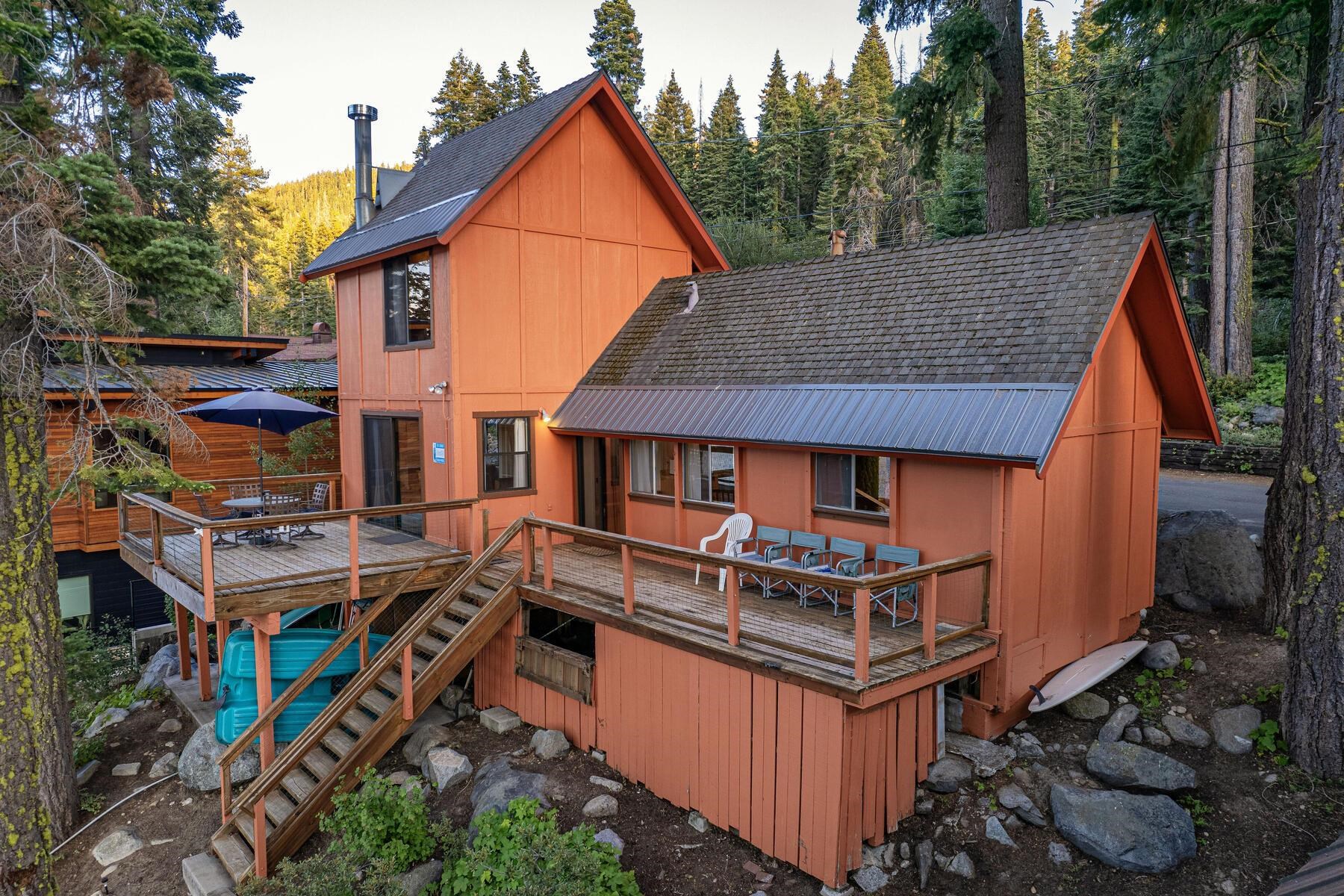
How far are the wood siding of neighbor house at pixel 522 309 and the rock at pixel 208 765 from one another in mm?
3700

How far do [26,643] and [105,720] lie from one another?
3.57m

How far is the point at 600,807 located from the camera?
7773mm

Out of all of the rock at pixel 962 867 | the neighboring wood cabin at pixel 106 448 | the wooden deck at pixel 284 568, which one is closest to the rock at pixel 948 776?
the rock at pixel 962 867

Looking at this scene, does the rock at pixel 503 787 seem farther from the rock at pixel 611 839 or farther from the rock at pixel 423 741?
the rock at pixel 423 741

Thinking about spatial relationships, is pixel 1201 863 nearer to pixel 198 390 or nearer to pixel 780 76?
pixel 198 390

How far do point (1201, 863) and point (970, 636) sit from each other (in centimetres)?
240

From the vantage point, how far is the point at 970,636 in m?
7.63

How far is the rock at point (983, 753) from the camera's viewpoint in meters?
7.23

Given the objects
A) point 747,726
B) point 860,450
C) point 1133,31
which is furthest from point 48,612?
point 1133,31

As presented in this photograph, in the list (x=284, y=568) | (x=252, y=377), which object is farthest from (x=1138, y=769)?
(x=252, y=377)

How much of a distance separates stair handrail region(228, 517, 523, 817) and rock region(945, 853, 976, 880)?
595cm

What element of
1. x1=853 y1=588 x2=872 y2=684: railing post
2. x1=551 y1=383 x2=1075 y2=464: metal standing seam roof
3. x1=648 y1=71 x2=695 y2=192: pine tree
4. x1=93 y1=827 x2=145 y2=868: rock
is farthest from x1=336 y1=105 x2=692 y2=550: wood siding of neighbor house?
x1=648 y1=71 x2=695 y2=192: pine tree

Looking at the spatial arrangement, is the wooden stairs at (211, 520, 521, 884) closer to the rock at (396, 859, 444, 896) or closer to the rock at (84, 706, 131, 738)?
the rock at (396, 859, 444, 896)

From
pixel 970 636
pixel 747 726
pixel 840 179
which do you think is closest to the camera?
pixel 747 726
